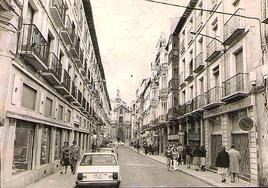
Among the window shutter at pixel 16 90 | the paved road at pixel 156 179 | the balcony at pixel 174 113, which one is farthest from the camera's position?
the balcony at pixel 174 113

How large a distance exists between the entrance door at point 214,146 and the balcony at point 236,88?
3.31 meters

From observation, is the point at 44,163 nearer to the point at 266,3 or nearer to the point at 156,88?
the point at 266,3

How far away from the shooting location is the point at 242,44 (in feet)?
53.7

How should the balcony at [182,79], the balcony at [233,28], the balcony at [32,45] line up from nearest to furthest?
the balcony at [32,45] → the balcony at [233,28] → the balcony at [182,79]

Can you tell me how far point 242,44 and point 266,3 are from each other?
3102 millimetres

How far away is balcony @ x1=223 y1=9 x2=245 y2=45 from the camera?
16172mm

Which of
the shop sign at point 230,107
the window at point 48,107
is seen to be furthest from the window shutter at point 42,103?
the shop sign at point 230,107

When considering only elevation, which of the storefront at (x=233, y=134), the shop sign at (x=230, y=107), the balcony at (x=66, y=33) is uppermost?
the balcony at (x=66, y=33)

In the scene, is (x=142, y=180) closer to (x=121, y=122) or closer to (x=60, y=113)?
(x=60, y=113)

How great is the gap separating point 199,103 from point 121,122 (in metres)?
109

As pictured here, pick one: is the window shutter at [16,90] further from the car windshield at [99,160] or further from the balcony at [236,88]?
the balcony at [236,88]

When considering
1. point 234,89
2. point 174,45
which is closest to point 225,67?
point 234,89

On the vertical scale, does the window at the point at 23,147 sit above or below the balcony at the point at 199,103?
below

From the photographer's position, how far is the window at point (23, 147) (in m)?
12.1
